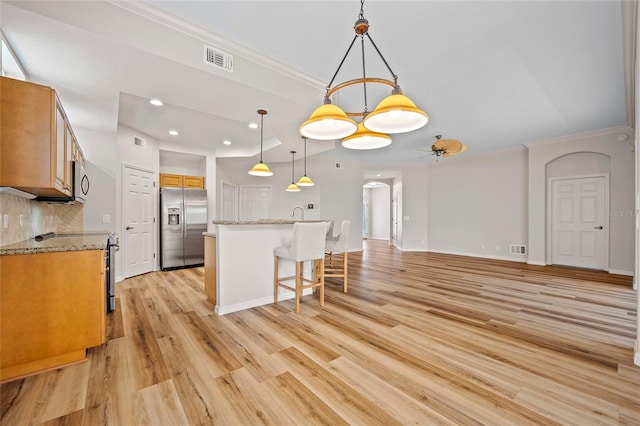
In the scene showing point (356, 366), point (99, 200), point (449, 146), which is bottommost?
point (356, 366)

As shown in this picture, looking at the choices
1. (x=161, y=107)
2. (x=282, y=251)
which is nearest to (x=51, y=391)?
(x=282, y=251)

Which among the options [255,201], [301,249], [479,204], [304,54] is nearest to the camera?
[304,54]

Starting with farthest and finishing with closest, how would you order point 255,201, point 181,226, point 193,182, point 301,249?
1. point 255,201
2. point 193,182
3. point 181,226
4. point 301,249

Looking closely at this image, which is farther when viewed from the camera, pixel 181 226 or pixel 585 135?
pixel 181 226

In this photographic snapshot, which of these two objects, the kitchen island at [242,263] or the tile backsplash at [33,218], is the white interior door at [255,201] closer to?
the tile backsplash at [33,218]

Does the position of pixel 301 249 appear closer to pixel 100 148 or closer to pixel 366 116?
pixel 366 116

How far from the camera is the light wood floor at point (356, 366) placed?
158 centimetres

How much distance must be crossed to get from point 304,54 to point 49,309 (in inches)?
123

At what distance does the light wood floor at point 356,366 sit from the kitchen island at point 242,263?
0.19 metres

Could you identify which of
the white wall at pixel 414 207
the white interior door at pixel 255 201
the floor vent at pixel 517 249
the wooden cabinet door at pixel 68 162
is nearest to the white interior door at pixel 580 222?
the floor vent at pixel 517 249

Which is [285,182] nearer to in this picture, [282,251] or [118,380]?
[282,251]

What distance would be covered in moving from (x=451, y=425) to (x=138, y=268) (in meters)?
5.55

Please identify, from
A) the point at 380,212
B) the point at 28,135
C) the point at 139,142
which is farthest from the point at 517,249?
the point at 139,142

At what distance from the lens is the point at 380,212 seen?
1286 centimetres
